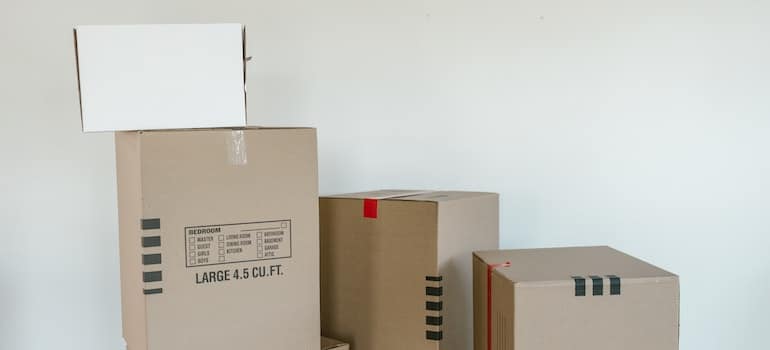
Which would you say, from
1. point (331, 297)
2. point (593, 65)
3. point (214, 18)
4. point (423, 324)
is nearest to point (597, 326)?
point (423, 324)

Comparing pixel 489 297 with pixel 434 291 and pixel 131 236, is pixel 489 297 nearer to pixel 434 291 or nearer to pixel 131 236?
pixel 434 291

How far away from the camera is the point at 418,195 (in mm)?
1868

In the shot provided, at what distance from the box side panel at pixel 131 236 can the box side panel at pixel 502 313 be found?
2.36ft

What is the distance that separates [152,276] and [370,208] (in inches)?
23.1

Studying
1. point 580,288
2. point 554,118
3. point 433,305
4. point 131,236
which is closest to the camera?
point 580,288

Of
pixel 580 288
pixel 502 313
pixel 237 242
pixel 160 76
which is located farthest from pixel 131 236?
pixel 580 288

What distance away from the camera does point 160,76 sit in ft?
4.80

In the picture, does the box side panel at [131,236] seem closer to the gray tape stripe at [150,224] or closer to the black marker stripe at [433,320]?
the gray tape stripe at [150,224]

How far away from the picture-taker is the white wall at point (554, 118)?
2.31 meters

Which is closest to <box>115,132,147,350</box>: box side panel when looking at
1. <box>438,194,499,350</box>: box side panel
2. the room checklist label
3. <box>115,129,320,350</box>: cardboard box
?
<box>115,129,320,350</box>: cardboard box

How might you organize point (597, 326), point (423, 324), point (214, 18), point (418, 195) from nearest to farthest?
point (597, 326)
point (423, 324)
point (418, 195)
point (214, 18)

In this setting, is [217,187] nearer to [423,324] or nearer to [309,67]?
[423,324]

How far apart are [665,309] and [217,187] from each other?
0.93 m

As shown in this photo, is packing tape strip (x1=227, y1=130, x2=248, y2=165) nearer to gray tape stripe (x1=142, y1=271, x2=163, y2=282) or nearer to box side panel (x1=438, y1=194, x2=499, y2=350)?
gray tape stripe (x1=142, y1=271, x2=163, y2=282)
